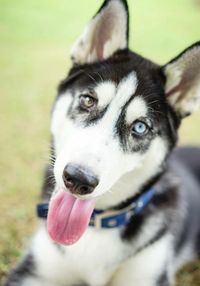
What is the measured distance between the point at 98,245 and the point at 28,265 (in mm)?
425

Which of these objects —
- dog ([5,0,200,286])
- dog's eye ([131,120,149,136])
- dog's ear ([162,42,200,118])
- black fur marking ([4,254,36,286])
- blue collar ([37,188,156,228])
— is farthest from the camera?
black fur marking ([4,254,36,286])

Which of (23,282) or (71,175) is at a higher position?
(71,175)

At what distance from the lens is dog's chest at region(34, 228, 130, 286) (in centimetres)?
313

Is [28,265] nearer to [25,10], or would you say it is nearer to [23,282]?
[23,282]

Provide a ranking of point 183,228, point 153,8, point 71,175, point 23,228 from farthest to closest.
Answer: point 153,8 < point 23,228 < point 183,228 < point 71,175

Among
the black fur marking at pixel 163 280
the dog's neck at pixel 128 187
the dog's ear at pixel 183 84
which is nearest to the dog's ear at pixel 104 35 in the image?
the dog's ear at pixel 183 84

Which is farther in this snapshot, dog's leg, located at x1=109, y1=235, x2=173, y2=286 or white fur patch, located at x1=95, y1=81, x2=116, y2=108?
dog's leg, located at x1=109, y1=235, x2=173, y2=286

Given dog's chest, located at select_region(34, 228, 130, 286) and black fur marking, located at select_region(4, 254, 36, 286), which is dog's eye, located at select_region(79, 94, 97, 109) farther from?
black fur marking, located at select_region(4, 254, 36, 286)

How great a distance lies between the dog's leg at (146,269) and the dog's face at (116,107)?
1.12ft

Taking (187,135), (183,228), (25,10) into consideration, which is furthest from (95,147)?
(25,10)

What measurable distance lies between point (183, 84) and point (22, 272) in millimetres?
1335

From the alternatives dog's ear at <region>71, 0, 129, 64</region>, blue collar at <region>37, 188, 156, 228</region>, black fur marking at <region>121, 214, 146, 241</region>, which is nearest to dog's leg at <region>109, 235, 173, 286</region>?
black fur marking at <region>121, 214, 146, 241</region>

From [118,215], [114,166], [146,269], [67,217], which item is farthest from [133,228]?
[114,166]

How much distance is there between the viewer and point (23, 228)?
404 centimetres
